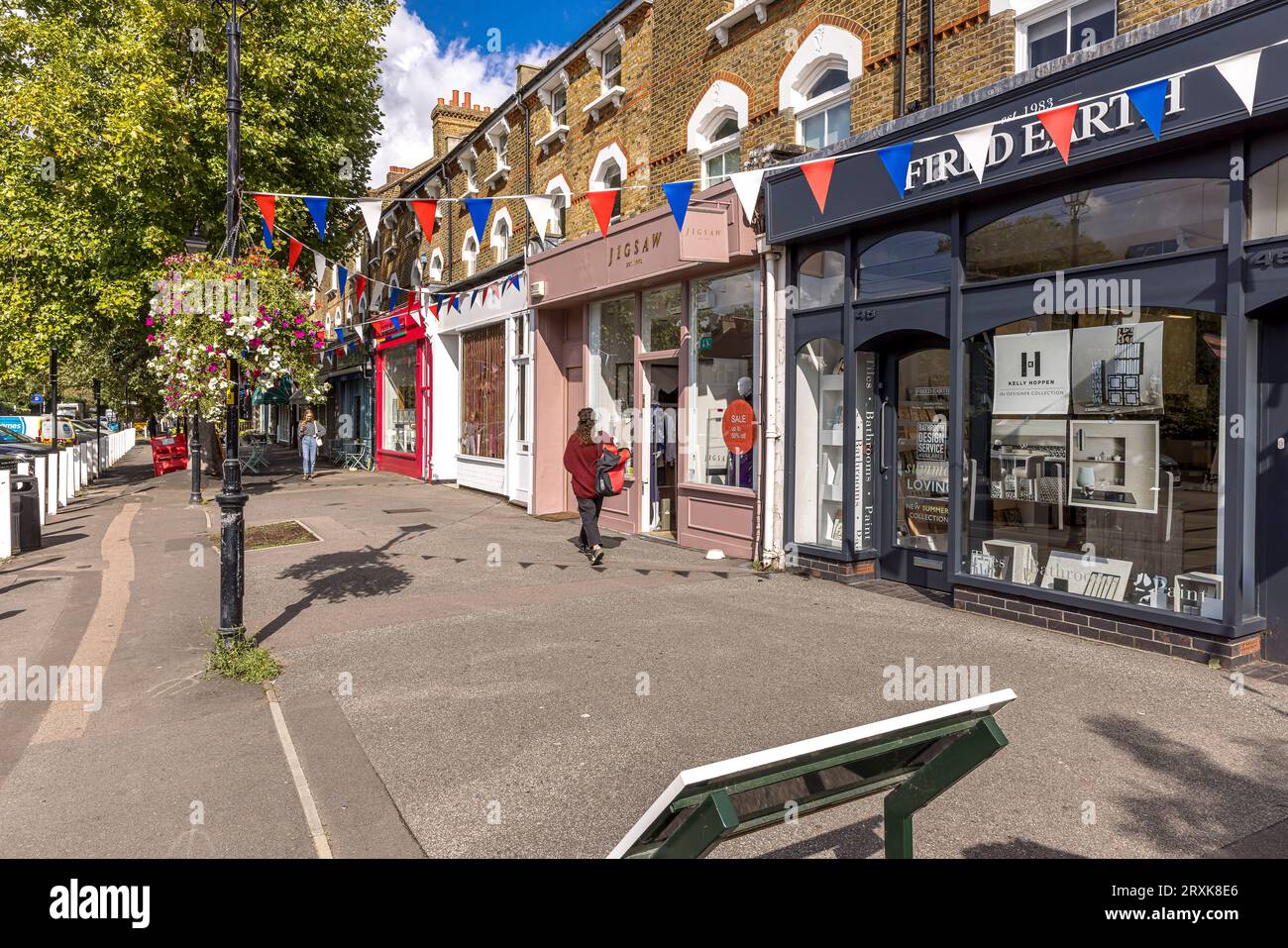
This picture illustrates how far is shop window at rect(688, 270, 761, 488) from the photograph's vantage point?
10.6 meters

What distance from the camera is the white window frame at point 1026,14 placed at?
761cm

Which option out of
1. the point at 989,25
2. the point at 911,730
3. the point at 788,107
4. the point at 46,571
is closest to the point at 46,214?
the point at 46,571

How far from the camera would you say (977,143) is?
6902 mm

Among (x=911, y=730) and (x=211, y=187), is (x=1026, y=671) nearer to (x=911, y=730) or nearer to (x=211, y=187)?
(x=911, y=730)

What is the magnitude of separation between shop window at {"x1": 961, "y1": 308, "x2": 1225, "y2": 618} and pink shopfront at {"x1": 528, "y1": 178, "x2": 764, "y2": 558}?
117 inches

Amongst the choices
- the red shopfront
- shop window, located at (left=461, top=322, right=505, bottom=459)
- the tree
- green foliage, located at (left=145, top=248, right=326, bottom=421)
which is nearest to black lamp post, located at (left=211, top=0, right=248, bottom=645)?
green foliage, located at (left=145, top=248, right=326, bottom=421)

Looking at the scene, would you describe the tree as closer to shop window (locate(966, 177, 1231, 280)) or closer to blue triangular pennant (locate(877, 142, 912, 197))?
blue triangular pennant (locate(877, 142, 912, 197))

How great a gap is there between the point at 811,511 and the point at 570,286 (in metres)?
6.26

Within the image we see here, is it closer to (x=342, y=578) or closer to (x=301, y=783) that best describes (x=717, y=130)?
(x=342, y=578)

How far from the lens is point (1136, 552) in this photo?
22.1 ft

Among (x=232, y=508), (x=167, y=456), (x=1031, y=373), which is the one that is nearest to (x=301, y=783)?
(x=232, y=508)

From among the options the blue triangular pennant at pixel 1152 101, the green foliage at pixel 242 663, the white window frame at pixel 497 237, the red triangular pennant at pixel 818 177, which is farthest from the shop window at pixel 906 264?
the white window frame at pixel 497 237

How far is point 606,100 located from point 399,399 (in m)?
13.2

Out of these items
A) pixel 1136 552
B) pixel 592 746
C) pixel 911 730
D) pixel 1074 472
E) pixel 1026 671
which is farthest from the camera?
pixel 1074 472
